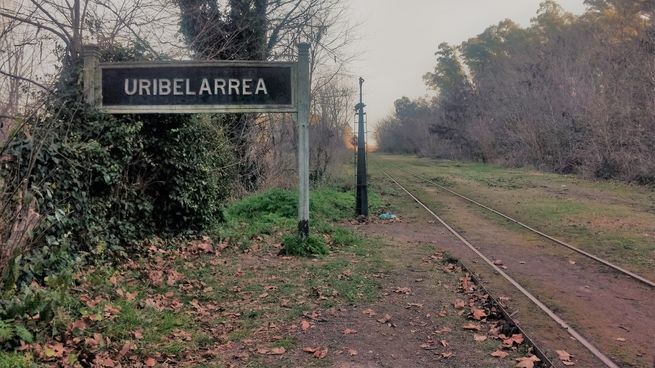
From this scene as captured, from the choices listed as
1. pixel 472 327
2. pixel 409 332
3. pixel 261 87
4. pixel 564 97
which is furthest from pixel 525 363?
pixel 564 97

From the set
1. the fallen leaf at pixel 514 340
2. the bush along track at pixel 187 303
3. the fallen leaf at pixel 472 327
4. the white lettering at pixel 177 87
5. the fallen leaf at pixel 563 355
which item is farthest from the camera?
the white lettering at pixel 177 87

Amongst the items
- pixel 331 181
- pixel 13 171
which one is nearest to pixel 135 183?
pixel 13 171

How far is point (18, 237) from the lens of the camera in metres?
5.13

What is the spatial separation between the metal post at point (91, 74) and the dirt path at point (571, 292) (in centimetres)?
699

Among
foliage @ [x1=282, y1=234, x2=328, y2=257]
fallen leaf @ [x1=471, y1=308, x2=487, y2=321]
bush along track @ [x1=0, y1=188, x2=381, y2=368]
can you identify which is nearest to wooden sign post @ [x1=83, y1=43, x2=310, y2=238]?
foliage @ [x1=282, y1=234, x2=328, y2=257]

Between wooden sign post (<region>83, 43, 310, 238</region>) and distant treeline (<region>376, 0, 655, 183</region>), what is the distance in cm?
2111

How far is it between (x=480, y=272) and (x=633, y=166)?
2126 centimetres

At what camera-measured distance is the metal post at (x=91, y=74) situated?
878 centimetres

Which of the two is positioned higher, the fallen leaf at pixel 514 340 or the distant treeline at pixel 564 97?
the distant treeline at pixel 564 97

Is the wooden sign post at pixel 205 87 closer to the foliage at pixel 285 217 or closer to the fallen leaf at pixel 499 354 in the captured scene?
the foliage at pixel 285 217

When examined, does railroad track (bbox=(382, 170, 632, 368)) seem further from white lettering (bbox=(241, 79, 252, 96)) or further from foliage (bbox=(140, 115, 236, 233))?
foliage (bbox=(140, 115, 236, 233))

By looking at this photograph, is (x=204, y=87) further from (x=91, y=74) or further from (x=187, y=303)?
(x=187, y=303)

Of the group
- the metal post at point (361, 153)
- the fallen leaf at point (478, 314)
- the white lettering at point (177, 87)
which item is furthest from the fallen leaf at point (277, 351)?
the metal post at point (361, 153)

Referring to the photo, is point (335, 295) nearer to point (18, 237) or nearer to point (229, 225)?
point (18, 237)
